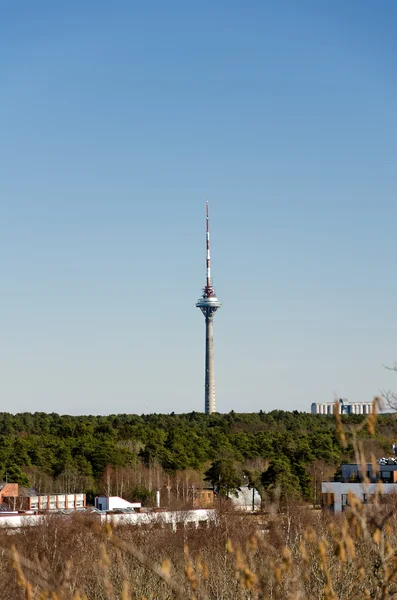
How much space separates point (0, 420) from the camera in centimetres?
15238

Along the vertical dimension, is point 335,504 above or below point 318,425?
below

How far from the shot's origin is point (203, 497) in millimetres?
90188

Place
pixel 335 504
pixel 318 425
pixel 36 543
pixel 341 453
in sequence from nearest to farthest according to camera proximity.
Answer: pixel 36 543
pixel 335 504
pixel 341 453
pixel 318 425

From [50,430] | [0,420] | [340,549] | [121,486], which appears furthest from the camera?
[0,420]

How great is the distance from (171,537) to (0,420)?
10361cm

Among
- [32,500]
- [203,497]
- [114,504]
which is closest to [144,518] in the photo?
[114,504]

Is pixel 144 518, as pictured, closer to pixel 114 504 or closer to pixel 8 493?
pixel 114 504

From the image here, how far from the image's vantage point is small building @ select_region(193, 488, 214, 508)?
8743 cm

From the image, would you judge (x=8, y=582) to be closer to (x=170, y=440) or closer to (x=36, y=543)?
(x=36, y=543)

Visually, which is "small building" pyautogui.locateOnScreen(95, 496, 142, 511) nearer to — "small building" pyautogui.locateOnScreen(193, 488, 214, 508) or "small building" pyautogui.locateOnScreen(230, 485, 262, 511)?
"small building" pyautogui.locateOnScreen(193, 488, 214, 508)

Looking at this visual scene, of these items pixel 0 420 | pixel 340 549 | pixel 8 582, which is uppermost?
pixel 0 420

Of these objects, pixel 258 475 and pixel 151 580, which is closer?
pixel 151 580

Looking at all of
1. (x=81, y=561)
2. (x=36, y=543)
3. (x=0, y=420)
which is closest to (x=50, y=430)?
(x=0, y=420)

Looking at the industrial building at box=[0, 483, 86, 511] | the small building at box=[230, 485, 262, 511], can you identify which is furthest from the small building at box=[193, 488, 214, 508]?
the industrial building at box=[0, 483, 86, 511]
